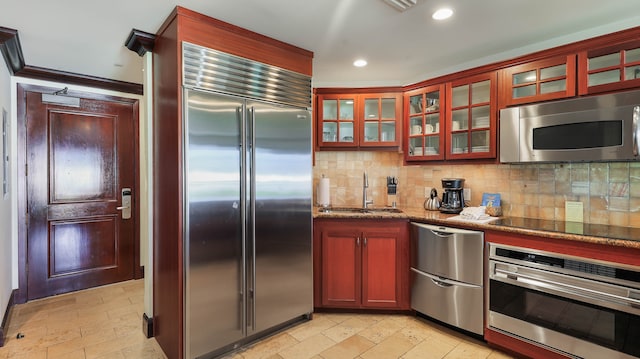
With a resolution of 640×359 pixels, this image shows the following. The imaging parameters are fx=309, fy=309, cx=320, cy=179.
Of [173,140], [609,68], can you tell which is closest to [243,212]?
[173,140]

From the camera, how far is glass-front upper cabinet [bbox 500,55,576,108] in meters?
2.30

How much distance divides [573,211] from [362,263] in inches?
69.7

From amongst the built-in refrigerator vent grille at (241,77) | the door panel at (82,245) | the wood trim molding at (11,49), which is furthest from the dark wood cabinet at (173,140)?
the door panel at (82,245)

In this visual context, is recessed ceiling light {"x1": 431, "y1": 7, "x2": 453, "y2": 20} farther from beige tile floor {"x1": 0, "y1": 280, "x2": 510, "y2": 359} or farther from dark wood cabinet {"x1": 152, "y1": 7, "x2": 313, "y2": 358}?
beige tile floor {"x1": 0, "y1": 280, "x2": 510, "y2": 359}

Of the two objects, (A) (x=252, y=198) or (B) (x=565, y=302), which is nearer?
(B) (x=565, y=302)

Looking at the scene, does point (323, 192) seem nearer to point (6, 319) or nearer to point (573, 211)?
point (573, 211)

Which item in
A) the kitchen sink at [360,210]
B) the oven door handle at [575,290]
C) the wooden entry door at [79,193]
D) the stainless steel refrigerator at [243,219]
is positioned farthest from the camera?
the wooden entry door at [79,193]

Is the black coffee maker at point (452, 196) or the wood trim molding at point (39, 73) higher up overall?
the wood trim molding at point (39, 73)

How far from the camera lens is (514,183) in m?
2.83

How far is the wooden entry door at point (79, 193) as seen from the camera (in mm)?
3217

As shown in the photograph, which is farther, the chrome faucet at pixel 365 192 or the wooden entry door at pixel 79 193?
the chrome faucet at pixel 365 192

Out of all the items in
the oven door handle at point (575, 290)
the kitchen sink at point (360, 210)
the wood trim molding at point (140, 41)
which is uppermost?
the wood trim molding at point (140, 41)

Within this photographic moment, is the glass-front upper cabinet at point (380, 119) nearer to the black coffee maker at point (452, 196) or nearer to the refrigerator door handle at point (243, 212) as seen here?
the black coffee maker at point (452, 196)

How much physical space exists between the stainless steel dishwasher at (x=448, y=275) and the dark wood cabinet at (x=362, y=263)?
0.12m
